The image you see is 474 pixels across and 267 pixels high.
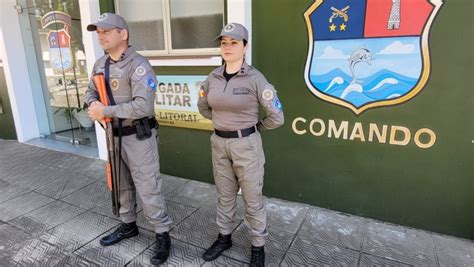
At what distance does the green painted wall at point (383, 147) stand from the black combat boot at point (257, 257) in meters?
1.16

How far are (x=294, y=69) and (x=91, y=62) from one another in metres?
3.11

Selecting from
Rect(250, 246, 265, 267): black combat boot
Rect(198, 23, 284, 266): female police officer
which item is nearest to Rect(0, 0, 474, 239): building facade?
Rect(198, 23, 284, 266): female police officer

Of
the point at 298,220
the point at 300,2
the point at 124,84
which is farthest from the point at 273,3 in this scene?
the point at 298,220

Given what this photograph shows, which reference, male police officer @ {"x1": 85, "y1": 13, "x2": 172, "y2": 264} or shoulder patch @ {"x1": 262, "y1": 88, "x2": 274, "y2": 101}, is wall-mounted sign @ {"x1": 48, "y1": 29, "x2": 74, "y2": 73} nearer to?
male police officer @ {"x1": 85, "y1": 13, "x2": 172, "y2": 264}

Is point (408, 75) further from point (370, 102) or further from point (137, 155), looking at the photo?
point (137, 155)

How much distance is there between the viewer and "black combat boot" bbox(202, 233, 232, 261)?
2459mm

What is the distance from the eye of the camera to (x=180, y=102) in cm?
383

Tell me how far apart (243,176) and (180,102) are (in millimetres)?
1930

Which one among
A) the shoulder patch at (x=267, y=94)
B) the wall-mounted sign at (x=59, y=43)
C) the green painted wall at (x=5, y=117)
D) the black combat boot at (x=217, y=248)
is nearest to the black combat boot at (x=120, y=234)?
the black combat boot at (x=217, y=248)

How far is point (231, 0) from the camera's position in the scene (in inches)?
125

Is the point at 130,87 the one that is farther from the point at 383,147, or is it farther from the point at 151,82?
the point at 383,147

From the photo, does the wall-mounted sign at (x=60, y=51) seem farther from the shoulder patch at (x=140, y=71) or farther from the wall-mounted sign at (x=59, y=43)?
the shoulder patch at (x=140, y=71)

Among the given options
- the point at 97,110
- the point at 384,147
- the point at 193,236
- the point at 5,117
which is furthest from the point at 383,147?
the point at 5,117

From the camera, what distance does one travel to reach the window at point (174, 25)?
3.56m
